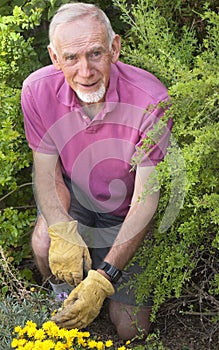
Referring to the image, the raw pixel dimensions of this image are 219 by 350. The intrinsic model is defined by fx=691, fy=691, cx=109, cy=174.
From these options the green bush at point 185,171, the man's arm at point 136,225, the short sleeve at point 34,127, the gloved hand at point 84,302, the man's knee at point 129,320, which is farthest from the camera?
the man's knee at point 129,320

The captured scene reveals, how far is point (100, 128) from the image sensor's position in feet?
9.32

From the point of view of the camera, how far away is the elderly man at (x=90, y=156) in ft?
8.77

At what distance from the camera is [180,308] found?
3.14 meters

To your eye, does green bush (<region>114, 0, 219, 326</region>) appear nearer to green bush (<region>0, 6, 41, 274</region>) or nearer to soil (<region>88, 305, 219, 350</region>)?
soil (<region>88, 305, 219, 350</region>)

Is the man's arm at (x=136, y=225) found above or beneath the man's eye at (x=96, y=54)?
beneath

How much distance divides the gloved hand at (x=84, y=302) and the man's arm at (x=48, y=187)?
41 centimetres

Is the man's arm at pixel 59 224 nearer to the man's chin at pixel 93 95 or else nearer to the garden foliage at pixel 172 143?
the garden foliage at pixel 172 143

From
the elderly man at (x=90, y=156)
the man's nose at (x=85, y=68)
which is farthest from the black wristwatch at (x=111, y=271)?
the man's nose at (x=85, y=68)

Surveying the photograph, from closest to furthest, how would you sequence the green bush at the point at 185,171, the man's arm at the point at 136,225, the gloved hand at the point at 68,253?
the green bush at the point at 185,171
the man's arm at the point at 136,225
the gloved hand at the point at 68,253

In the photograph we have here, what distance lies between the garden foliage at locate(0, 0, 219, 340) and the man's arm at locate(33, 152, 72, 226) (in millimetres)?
170

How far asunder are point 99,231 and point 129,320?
453mm

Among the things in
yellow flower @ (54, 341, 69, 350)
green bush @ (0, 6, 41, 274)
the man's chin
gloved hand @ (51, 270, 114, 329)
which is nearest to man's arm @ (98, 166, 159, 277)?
gloved hand @ (51, 270, 114, 329)

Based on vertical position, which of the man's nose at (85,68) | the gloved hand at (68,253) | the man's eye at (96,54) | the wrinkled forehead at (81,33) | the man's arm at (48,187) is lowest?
the gloved hand at (68,253)

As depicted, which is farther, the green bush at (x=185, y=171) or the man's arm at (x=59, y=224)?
the man's arm at (x=59, y=224)
